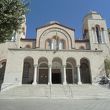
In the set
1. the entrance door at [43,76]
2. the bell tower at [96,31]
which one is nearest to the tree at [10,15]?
the entrance door at [43,76]

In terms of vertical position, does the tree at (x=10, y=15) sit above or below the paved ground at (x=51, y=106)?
above

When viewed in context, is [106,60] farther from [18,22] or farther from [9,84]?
[18,22]

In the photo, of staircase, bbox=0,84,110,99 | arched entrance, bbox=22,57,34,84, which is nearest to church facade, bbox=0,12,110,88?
arched entrance, bbox=22,57,34,84

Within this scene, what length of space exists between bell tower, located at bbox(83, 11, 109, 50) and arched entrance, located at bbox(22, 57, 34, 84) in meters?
11.6

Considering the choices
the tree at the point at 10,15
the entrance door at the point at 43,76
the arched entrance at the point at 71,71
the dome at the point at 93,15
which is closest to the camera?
the tree at the point at 10,15

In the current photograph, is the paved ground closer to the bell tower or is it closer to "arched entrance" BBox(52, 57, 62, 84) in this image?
"arched entrance" BBox(52, 57, 62, 84)

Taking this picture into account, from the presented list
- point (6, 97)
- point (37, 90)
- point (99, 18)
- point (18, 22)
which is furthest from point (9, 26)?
point (99, 18)

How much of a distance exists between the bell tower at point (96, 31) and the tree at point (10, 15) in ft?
68.0

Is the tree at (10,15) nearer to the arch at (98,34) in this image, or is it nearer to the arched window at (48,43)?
the arched window at (48,43)

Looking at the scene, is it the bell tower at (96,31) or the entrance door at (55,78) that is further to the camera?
the bell tower at (96,31)

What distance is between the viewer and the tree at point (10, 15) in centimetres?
1145

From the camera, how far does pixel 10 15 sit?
11734 mm

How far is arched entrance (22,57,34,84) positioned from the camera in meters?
27.0

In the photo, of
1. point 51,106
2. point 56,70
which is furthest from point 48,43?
point 51,106
